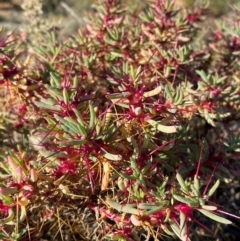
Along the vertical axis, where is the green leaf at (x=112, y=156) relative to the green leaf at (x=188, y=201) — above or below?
above

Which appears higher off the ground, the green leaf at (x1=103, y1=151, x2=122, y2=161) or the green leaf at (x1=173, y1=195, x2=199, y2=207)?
the green leaf at (x1=103, y1=151, x2=122, y2=161)

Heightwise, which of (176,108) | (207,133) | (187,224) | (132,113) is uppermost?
(132,113)

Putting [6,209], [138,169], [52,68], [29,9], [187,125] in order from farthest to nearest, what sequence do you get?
1. [29,9]
2. [52,68]
3. [187,125]
4. [6,209]
5. [138,169]

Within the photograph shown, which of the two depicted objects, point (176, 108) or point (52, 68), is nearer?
point (176, 108)

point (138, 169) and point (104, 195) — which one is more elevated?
point (138, 169)

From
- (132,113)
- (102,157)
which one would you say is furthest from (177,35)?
(102,157)

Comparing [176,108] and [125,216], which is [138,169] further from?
[176,108]

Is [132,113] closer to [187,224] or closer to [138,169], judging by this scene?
[138,169]

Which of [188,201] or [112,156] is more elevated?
[112,156]

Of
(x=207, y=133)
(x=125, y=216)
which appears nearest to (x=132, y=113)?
(x=125, y=216)

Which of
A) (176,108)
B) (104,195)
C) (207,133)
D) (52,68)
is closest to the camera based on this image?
(176,108)
